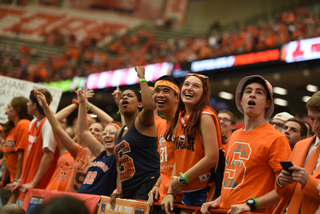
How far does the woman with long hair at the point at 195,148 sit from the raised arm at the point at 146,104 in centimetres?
31

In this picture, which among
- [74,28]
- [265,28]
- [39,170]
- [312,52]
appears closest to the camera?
[39,170]

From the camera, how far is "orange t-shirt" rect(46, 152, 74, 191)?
4680 millimetres

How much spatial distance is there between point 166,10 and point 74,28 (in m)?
8.78

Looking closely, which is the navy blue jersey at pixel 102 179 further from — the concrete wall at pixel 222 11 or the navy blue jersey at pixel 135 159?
the concrete wall at pixel 222 11

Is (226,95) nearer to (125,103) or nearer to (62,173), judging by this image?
(62,173)

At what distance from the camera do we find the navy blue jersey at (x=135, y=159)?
334 cm

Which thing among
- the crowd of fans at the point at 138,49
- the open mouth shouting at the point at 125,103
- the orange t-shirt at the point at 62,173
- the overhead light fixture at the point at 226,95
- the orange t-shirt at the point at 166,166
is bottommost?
the orange t-shirt at the point at 62,173

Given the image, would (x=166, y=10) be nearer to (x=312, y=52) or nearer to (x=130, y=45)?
(x=130, y=45)

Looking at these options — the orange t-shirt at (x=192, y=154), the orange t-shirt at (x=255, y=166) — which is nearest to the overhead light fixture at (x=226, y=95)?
the orange t-shirt at (x=192, y=154)

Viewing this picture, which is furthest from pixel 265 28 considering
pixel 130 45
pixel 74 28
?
pixel 74 28

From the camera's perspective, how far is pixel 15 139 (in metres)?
5.27

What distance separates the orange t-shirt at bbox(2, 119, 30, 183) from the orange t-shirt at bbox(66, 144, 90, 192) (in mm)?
1024

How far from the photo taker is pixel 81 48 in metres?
25.5

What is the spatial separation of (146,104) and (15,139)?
122 inches
